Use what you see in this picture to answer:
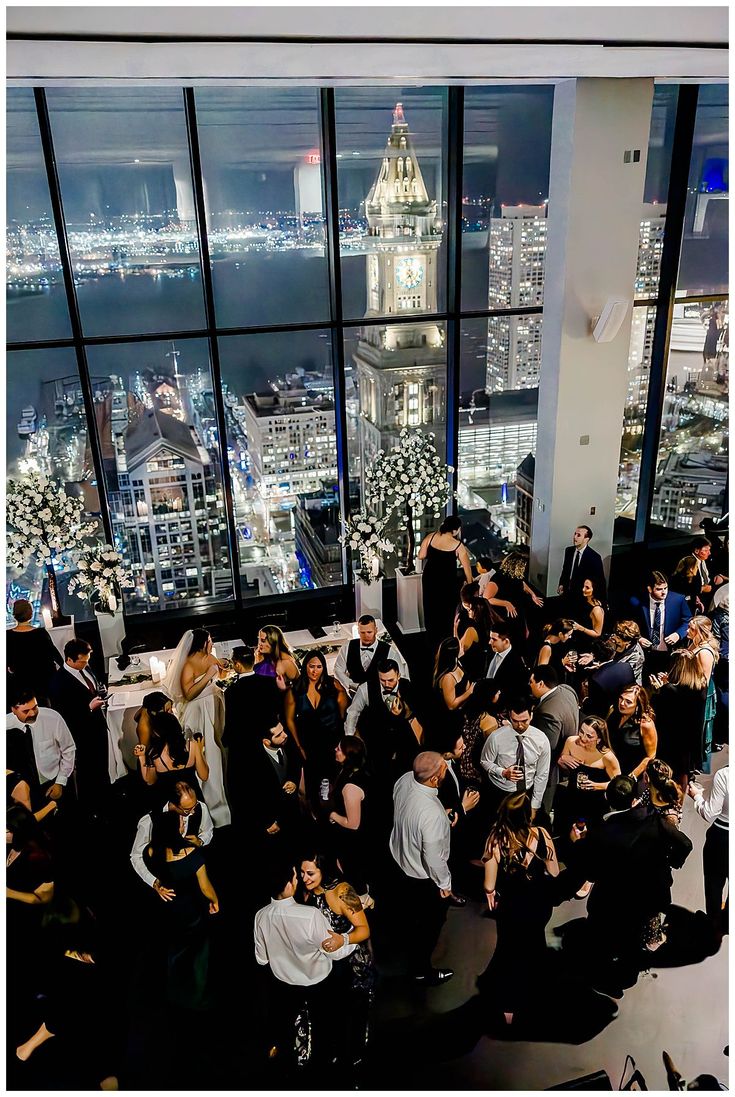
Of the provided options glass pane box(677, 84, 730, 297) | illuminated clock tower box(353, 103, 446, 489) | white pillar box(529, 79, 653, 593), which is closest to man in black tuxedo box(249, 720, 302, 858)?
illuminated clock tower box(353, 103, 446, 489)

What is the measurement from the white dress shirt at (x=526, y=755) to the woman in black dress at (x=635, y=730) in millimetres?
461

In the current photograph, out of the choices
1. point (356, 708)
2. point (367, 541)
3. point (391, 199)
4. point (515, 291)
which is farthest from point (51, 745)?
point (515, 291)

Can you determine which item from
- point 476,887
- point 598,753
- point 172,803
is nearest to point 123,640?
point 172,803

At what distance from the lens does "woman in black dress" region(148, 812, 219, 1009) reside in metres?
3.80

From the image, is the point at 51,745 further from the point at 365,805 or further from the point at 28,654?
the point at 365,805

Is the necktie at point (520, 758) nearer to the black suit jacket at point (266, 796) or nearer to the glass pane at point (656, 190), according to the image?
the black suit jacket at point (266, 796)

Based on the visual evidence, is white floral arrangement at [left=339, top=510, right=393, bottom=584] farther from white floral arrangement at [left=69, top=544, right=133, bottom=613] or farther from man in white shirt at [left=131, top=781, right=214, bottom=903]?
man in white shirt at [left=131, top=781, right=214, bottom=903]

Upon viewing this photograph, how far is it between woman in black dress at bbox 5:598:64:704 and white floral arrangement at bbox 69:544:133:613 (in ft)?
2.85

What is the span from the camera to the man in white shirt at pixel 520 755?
165 inches

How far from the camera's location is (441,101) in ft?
20.9

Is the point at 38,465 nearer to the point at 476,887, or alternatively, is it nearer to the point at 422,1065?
the point at 476,887

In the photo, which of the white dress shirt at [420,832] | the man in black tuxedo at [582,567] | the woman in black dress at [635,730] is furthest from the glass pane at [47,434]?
the woman in black dress at [635,730]

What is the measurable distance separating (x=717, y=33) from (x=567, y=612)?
148 inches

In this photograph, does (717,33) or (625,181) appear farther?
(625,181)
